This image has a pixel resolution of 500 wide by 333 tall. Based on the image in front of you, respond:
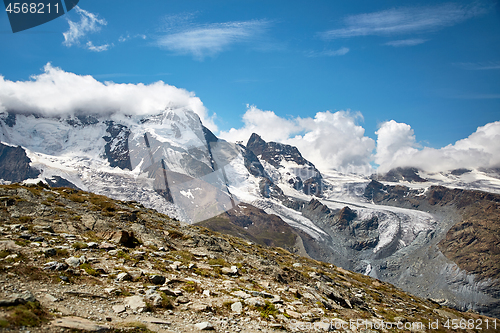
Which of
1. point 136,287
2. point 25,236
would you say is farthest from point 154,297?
point 25,236

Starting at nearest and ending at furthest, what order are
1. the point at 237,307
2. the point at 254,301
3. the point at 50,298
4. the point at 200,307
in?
1. the point at 50,298
2. the point at 200,307
3. the point at 237,307
4. the point at 254,301

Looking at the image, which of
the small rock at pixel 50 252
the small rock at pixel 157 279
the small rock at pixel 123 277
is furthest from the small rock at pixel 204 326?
the small rock at pixel 50 252

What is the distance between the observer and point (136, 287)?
14547 mm

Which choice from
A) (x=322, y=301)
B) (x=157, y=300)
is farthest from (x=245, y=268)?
(x=157, y=300)

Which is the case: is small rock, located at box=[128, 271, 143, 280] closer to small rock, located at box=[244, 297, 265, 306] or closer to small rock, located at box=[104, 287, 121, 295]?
small rock, located at box=[104, 287, 121, 295]

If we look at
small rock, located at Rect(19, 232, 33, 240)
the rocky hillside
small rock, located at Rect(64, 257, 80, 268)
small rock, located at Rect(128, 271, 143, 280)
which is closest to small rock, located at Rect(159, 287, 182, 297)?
the rocky hillside

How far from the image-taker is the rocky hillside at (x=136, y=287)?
10.9 meters

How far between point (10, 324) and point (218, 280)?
42.0 ft

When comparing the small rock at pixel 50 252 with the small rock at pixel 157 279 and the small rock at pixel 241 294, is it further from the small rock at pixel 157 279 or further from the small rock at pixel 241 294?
the small rock at pixel 241 294

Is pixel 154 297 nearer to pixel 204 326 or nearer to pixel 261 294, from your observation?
pixel 204 326

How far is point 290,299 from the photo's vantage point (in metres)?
19.6

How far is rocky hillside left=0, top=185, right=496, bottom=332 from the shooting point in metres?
10.9

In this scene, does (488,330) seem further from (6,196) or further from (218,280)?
(6,196)

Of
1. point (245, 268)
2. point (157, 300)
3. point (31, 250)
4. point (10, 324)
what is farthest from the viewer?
point (245, 268)
